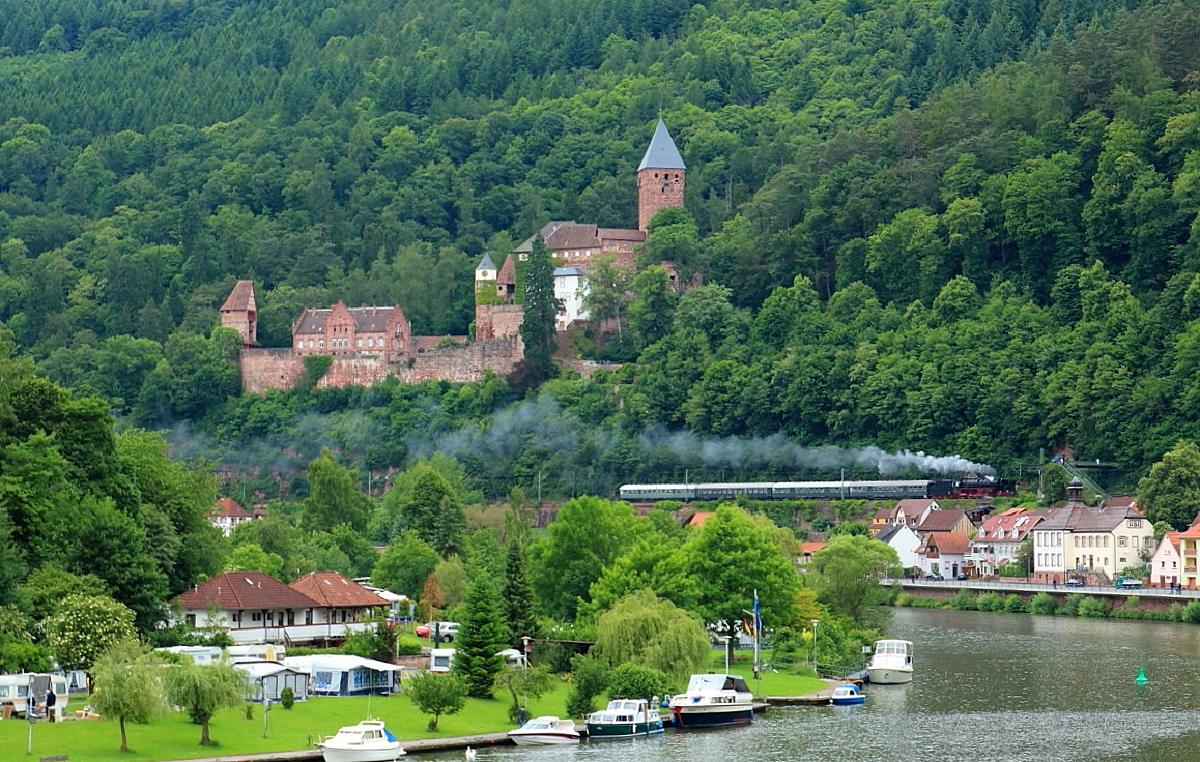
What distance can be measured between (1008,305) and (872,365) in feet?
30.9

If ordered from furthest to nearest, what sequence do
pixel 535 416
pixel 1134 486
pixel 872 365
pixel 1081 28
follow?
pixel 1081 28 → pixel 535 416 → pixel 872 365 → pixel 1134 486

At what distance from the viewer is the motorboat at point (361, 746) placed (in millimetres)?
54125

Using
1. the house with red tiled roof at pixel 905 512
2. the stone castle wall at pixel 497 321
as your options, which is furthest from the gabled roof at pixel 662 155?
the house with red tiled roof at pixel 905 512

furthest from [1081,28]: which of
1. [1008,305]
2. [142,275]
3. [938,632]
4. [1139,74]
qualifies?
[938,632]

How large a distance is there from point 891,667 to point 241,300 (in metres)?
104

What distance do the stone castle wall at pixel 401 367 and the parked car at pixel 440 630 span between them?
7649 cm

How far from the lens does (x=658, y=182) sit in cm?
17275

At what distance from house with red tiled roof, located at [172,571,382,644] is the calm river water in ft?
57.1

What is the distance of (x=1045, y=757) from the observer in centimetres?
5803

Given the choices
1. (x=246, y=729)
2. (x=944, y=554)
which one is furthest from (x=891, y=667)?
(x=944, y=554)

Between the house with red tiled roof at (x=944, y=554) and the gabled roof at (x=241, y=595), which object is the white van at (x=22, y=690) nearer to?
the gabled roof at (x=241, y=595)

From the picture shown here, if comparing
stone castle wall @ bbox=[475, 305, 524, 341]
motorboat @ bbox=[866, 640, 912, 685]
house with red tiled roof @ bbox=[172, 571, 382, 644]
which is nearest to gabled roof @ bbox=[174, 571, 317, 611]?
house with red tiled roof @ bbox=[172, 571, 382, 644]

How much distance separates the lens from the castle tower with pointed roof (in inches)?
6777

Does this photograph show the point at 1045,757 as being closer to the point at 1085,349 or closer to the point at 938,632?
the point at 938,632
